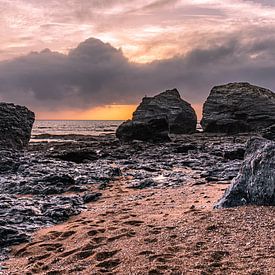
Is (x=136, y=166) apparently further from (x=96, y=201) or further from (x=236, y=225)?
(x=236, y=225)

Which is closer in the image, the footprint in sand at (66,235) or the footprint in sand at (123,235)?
the footprint in sand at (123,235)

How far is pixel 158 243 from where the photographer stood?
753 cm

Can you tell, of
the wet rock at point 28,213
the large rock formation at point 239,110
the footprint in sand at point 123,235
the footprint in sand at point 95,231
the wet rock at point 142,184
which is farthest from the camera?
the large rock formation at point 239,110

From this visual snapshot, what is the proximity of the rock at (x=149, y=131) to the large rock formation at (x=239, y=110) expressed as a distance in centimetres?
2154

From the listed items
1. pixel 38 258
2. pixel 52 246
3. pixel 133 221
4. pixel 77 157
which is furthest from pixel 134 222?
pixel 77 157

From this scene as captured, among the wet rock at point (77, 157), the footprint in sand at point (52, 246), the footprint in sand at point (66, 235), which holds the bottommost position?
the footprint in sand at point (52, 246)

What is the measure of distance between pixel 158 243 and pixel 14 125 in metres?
26.3

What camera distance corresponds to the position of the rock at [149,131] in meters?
38.2

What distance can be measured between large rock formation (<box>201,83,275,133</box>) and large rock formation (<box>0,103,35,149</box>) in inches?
1293

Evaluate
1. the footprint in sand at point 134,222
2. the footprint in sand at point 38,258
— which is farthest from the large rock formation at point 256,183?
the footprint in sand at point 38,258

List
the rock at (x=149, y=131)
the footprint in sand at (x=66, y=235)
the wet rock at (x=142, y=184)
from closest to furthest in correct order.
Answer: the footprint in sand at (x=66, y=235) → the wet rock at (x=142, y=184) → the rock at (x=149, y=131)

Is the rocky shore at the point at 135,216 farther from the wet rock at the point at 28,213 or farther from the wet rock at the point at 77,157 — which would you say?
the wet rock at the point at 77,157

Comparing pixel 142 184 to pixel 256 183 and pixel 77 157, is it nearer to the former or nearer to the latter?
pixel 256 183

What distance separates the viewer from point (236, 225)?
25.9 feet
